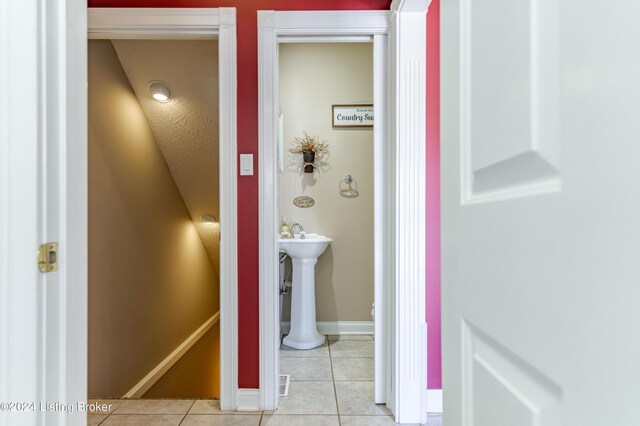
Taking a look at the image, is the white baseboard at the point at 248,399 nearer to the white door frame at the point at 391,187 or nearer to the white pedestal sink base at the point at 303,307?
the white door frame at the point at 391,187

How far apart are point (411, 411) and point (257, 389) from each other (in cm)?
81

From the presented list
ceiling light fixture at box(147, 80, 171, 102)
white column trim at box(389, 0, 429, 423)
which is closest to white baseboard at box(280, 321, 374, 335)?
white column trim at box(389, 0, 429, 423)

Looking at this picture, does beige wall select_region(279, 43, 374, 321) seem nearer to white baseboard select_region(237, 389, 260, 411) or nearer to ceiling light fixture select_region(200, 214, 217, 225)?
ceiling light fixture select_region(200, 214, 217, 225)

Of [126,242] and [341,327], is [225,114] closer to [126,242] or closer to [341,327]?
[126,242]

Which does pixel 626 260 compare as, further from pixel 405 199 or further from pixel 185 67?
pixel 185 67

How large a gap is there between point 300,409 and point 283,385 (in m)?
0.30

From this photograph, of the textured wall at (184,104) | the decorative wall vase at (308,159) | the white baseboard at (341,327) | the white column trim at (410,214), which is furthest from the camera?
the white baseboard at (341,327)

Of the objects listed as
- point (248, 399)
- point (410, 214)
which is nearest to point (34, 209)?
point (410, 214)

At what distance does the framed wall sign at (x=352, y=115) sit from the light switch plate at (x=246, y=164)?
1.46 meters

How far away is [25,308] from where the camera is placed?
1.83 feet

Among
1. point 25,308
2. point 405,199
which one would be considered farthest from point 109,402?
point 405,199

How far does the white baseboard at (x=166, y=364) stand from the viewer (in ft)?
8.39

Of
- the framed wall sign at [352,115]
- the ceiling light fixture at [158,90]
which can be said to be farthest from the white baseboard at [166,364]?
the framed wall sign at [352,115]

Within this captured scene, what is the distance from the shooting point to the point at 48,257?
59 cm
